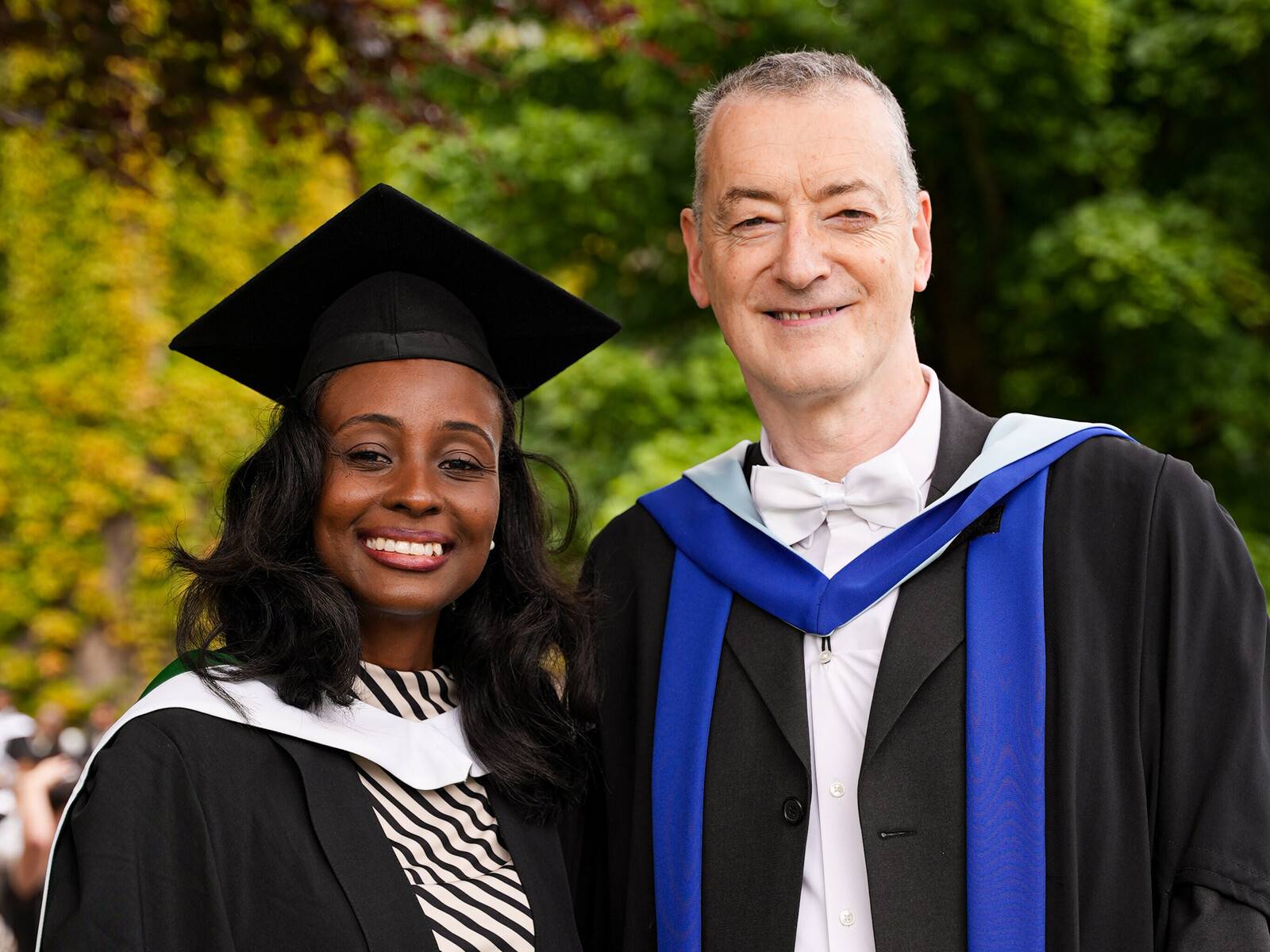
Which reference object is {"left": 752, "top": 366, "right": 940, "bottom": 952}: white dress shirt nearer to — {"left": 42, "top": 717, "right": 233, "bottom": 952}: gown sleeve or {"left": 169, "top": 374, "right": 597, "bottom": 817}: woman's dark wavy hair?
{"left": 169, "top": 374, "right": 597, "bottom": 817}: woman's dark wavy hair

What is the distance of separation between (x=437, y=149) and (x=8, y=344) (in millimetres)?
9815

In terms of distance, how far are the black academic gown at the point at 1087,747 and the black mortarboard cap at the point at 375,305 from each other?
787mm

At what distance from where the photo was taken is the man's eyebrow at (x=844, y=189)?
9.15 feet

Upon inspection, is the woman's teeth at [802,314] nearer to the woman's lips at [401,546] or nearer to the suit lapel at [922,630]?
the suit lapel at [922,630]

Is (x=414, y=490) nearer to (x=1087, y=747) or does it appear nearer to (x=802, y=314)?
(x=802, y=314)

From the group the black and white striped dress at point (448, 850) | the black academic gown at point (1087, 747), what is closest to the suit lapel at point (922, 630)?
the black academic gown at point (1087, 747)

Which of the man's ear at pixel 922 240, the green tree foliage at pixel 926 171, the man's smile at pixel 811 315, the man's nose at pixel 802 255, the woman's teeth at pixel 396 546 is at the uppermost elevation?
the green tree foliage at pixel 926 171

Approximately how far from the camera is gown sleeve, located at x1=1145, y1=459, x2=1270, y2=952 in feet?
7.95

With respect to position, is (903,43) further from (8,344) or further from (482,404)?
(8,344)

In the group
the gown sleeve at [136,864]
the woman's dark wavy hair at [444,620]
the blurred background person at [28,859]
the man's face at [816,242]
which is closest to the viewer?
the gown sleeve at [136,864]

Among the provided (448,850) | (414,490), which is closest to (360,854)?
(448,850)

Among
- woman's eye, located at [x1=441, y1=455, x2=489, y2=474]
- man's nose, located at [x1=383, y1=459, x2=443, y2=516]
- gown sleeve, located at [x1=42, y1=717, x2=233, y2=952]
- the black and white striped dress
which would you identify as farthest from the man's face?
gown sleeve, located at [x1=42, y1=717, x2=233, y2=952]

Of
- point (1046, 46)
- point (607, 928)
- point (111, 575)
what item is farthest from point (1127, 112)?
point (111, 575)

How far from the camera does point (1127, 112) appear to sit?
832 cm
